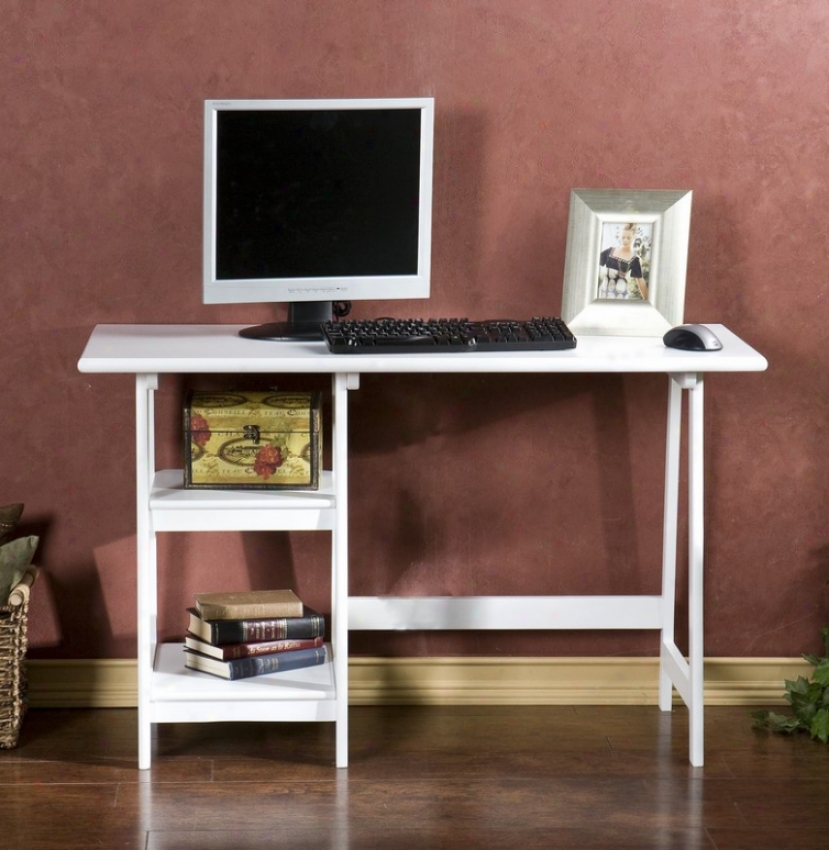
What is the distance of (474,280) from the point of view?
9.06 ft

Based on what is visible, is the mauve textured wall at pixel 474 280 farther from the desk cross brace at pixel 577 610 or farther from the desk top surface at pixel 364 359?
the desk top surface at pixel 364 359

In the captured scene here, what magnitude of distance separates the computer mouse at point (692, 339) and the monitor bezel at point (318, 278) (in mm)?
529

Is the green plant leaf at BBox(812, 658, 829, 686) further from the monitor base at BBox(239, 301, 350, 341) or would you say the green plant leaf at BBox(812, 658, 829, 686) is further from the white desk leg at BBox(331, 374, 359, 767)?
the monitor base at BBox(239, 301, 350, 341)

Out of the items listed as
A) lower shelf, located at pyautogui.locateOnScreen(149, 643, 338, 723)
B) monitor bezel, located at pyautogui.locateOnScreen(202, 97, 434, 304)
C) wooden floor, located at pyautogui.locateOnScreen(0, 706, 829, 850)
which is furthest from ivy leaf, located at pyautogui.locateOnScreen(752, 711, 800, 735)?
monitor bezel, located at pyautogui.locateOnScreen(202, 97, 434, 304)

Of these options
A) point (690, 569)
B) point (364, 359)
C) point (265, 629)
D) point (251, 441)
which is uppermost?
point (364, 359)

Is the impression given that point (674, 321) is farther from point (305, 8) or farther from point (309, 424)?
point (305, 8)

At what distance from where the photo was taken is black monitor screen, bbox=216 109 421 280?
8.23ft

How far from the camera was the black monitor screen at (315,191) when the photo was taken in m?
2.51

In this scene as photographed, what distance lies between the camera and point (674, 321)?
260cm

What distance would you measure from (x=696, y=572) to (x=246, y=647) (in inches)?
37.3

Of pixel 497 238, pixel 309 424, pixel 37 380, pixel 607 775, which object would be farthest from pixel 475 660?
pixel 37 380

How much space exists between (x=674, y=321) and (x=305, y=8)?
3.33ft

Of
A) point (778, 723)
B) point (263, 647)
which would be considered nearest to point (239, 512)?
point (263, 647)

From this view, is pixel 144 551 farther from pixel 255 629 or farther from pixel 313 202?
pixel 313 202
